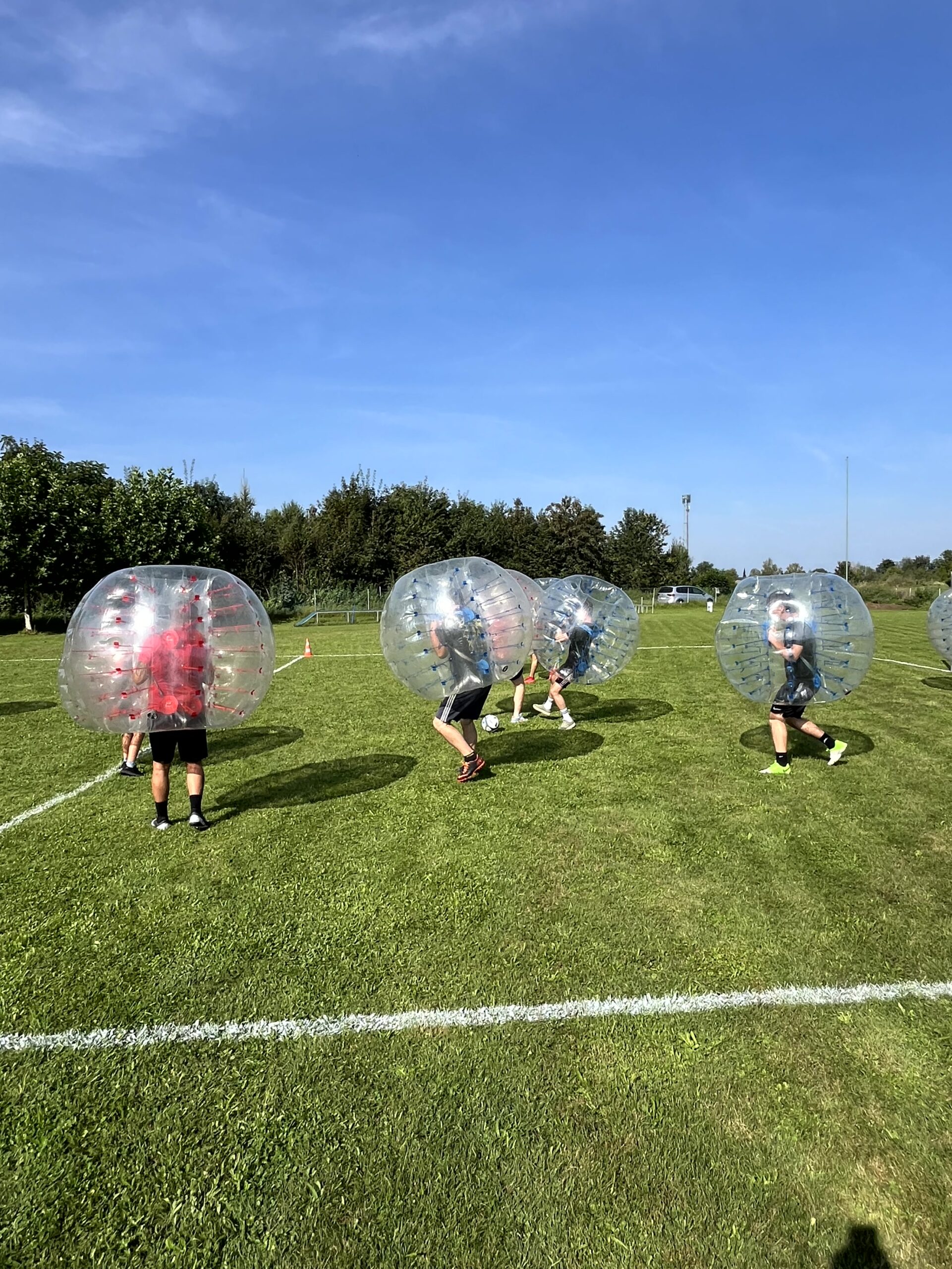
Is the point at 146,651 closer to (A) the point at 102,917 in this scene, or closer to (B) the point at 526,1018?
(A) the point at 102,917

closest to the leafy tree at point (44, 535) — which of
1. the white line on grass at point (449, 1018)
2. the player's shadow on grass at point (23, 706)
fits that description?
the player's shadow on grass at point (23, 706)

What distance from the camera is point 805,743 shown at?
9492mm

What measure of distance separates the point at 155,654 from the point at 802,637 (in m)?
5.75

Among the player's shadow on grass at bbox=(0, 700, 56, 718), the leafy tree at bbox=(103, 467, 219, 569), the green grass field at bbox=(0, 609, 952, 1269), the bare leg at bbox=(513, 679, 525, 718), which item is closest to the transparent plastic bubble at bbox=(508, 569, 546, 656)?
the bare leg at bbox=(513, 679, 525, 718)

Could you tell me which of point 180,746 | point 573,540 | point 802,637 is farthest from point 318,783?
point 573,540

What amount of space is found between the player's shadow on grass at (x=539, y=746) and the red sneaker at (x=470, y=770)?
714 millimetres

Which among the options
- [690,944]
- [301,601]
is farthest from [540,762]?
[301,601]

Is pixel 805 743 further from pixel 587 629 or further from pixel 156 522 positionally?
pixel 156 522

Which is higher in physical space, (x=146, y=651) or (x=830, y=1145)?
(x=146, y=651)

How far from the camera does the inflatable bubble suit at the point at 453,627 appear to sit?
695 cm

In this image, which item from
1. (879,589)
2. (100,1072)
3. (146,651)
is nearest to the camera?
(100,1072)

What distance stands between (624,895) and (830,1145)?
227cm

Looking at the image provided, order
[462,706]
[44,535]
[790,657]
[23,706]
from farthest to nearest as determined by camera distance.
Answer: [44,535], [23,706], [462,706], [790,657]

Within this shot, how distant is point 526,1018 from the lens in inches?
148
